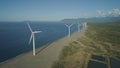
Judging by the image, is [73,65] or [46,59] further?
[46,59]

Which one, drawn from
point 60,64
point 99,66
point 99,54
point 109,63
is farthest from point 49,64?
point 99,54

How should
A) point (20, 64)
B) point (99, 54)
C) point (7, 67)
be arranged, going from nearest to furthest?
point (7, 67), point (20, 64), point (99, 54)

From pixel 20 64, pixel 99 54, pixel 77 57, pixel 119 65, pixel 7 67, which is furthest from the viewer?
pixel 99 54

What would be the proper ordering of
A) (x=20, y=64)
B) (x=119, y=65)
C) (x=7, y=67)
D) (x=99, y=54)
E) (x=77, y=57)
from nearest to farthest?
(x=7, y=67) < (x=20, y=64) < (x=119, y=65) < (x=77, y=57) < (x=99, y=54)

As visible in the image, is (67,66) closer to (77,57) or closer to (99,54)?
(77,57)

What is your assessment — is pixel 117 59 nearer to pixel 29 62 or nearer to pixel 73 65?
pixel 73 65

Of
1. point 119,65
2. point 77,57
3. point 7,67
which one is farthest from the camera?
point 77,57

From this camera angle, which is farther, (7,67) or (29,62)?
(29,62)

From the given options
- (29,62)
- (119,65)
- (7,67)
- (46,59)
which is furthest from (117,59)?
(7,67)
